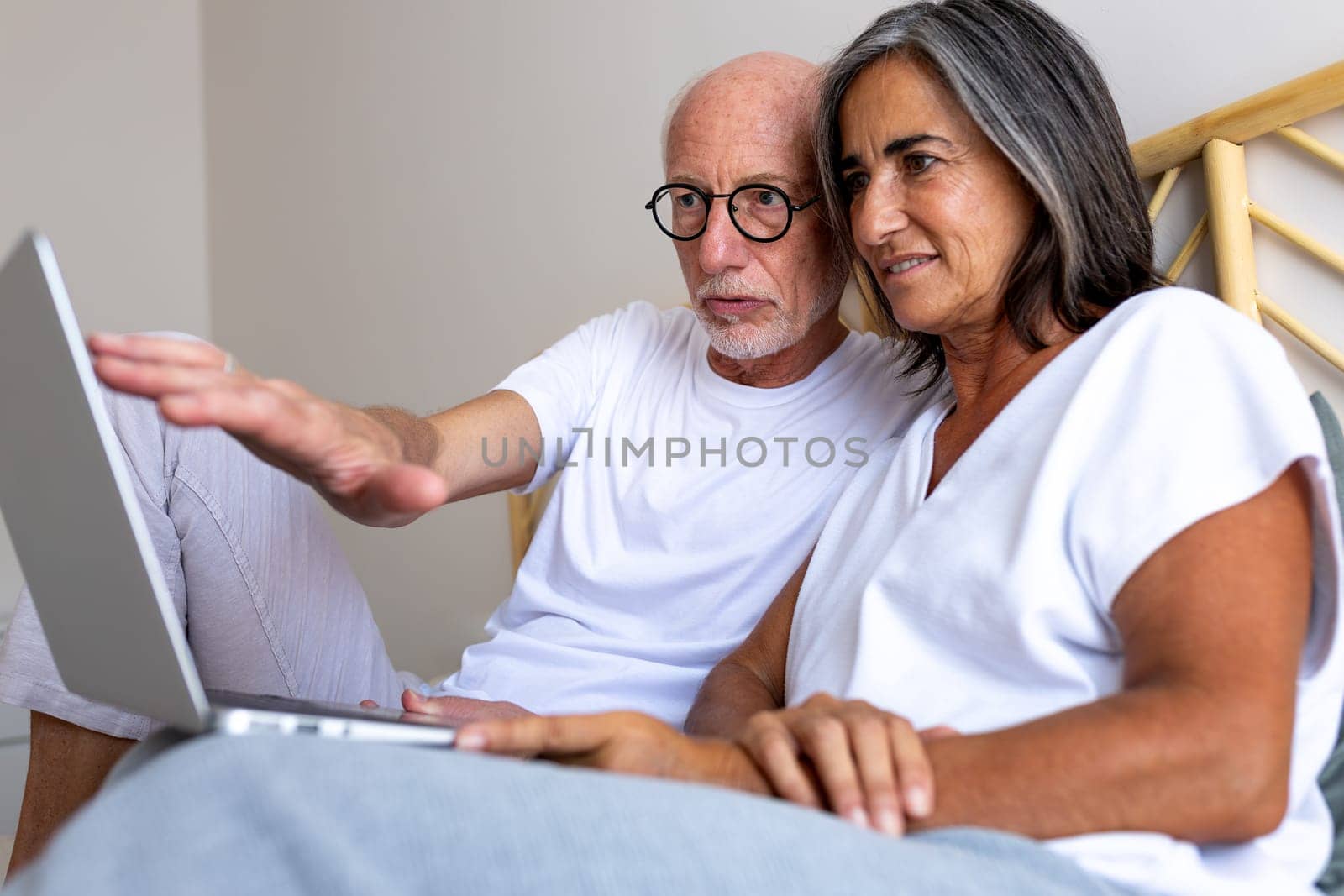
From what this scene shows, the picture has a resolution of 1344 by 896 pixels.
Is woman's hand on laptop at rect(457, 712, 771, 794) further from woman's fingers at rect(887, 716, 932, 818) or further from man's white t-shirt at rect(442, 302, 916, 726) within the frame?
man's white t-shirt at rect(442, 302, 916, 726)

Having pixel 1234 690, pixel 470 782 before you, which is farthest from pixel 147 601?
pixel 1234 690

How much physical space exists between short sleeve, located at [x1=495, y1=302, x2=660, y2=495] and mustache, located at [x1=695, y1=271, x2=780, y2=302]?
21 cm

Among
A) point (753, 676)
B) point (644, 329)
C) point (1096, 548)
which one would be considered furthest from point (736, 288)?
point (1096, 548)

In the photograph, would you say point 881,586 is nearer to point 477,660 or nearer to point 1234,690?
point 1234,690

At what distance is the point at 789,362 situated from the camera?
1677mm

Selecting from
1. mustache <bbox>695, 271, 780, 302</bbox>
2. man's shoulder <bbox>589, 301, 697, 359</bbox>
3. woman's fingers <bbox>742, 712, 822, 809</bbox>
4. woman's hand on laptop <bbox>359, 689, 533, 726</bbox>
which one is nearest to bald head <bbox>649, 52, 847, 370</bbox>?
mustache <bbox>695, 271, 780, 302</bbox>

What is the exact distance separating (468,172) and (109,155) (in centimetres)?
138

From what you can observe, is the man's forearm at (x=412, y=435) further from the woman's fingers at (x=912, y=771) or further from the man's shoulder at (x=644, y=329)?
the woman's fingers at (x=912, y=771)

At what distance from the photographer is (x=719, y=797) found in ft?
2.32

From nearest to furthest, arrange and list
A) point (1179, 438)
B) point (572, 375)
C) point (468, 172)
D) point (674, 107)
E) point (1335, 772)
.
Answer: point (1179, 438)
point (1335, 772)
point (572, 375)
point (674, 107)
point (468, 172)

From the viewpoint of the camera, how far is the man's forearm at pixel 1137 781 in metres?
0.80

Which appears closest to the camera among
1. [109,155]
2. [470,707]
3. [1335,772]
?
[1335,772]

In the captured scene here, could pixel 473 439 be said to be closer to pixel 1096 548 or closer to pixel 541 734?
pixel 541 734

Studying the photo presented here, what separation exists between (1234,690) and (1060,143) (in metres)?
0.64
